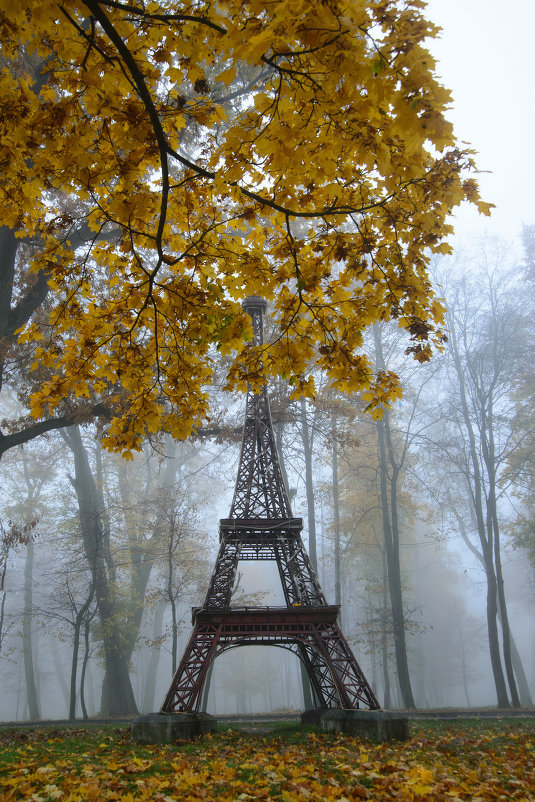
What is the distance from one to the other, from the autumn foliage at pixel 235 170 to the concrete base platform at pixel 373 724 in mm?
6249

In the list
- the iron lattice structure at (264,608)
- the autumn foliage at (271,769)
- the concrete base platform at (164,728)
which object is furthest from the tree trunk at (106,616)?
the autumn foliage at (271,769)

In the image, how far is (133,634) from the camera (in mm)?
20797

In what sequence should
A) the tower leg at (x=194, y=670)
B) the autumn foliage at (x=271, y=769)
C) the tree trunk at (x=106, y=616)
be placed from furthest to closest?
the tree trunk at (x=106, y=616)
the tower leg at (x=194, y=670)
the autumn foliage at (x=271, y=769)

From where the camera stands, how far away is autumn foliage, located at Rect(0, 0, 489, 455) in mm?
2414

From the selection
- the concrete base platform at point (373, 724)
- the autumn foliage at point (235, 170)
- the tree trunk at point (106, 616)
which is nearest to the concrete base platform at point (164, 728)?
Answer: the concrete base platform at point (373, 724)

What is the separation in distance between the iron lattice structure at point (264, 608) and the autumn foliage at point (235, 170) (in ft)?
19.8

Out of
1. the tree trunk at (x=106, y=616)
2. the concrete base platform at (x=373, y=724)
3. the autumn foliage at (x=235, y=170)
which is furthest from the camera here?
the tree trunk at (x=106, y=616)

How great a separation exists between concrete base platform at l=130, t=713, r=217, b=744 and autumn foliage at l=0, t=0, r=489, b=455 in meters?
6.02

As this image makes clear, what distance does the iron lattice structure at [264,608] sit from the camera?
937cm

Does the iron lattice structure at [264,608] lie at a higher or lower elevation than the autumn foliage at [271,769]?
higher

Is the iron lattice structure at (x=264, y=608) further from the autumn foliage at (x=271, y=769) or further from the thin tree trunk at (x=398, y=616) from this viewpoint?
the thin tree trunk at (x=398, y=616)

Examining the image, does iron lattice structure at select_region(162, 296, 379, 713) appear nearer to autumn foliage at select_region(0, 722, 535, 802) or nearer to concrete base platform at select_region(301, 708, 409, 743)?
concrete base platform at select_region(301, 708, 409, 743)

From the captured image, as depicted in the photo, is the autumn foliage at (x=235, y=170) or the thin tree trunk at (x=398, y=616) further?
the thin tree trunk at (x=398, y=616)

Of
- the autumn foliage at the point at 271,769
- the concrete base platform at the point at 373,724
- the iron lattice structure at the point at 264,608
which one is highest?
the iron lattice structure at the point at 264,608
